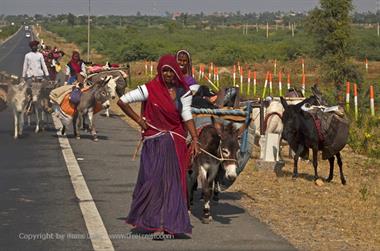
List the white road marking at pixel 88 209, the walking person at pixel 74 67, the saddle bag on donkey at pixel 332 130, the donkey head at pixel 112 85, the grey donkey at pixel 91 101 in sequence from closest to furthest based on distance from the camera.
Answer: the white road marking at pixel 88 209, the saddle bag on donkey at pixel 332 130, the grey donkey at pixel 91 101, the donkey head at pixel 112 85, the walking person at pixel 74 67

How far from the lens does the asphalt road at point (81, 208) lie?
363 inches

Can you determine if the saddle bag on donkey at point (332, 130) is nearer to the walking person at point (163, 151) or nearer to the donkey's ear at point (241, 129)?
the donkey's ear at point (241, 129)

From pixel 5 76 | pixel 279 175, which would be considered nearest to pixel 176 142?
pixel 279 175

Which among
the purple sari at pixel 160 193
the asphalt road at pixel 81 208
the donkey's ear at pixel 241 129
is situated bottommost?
the asphalt road at pixel 81 208

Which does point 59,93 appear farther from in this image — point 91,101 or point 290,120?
point 290,120

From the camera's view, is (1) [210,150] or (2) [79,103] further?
(2) [79,103]

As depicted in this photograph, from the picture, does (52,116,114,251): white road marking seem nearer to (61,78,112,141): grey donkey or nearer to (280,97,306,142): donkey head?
(61,78,112,141): grey donkey

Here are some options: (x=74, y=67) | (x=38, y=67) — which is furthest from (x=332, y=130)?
(x=74, y=67)

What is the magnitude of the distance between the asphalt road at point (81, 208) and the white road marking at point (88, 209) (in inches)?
2.1

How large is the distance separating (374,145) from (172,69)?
11.1 meters

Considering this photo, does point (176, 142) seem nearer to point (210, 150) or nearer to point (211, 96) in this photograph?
point (210, 150)

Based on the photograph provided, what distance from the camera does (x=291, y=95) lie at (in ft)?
56.7

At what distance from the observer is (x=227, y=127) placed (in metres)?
10.2

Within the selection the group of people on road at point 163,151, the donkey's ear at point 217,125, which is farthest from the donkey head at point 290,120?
the group of people on road at point 163,151
